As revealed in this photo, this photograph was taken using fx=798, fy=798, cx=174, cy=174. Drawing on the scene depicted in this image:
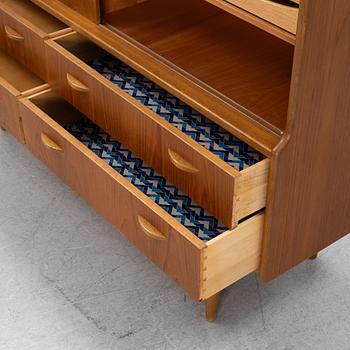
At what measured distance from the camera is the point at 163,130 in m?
1.47

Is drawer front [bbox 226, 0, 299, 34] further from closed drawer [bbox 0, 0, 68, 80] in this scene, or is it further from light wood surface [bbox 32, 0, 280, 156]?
closed drawer [bbox 0, 0, 68, 80]

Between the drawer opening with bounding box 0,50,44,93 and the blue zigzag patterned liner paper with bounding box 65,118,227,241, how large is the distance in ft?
0.53

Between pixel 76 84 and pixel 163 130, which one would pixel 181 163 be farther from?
pixel 76 84

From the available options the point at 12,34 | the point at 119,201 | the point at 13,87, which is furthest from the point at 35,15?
the point at 119,201

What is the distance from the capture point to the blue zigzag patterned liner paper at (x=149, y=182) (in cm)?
155

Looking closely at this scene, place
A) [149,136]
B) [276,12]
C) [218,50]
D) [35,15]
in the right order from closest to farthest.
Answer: [276,12], [149,136], [218,50], [35,15]

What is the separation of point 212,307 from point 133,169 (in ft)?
1.09

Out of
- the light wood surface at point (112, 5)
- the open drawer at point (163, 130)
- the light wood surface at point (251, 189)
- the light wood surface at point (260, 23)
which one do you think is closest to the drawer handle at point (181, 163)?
the open drawer at point (163, 130)

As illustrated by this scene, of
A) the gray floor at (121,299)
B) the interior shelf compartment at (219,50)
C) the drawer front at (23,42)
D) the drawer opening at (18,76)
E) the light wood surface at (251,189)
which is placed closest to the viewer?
the light wood surface at (251,189)

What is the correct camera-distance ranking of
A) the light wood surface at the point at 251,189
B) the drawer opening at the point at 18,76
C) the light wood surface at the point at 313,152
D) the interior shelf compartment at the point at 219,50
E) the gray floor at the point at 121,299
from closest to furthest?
the light wood surface at the point at 313,152
the light wood surface at the point at 251,189
the interior shelf compartment at the point at 219,50
the gray floor at the point at 121,299
the drawer opening at the point at 18,76

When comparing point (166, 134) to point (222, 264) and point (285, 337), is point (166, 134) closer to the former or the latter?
point (222, 264)

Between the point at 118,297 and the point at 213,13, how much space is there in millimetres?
649

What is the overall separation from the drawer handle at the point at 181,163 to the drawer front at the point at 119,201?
8cm

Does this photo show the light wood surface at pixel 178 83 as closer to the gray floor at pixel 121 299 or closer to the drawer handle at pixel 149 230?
the drawer handle at pixel 149 230
